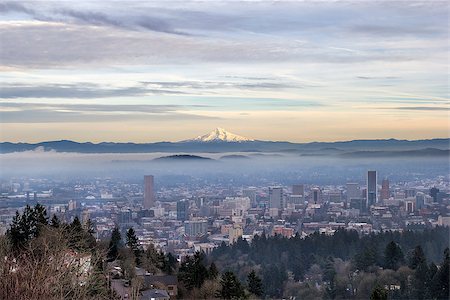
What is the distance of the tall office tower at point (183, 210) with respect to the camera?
17.3 m

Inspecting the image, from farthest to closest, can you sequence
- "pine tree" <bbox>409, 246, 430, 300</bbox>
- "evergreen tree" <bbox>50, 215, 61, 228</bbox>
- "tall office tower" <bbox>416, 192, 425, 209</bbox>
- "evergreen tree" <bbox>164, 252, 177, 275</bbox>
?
"tall office tower" <bbox>416, 192, 425, 209</bbox> → "evergreen tree" <bbox>164, 252, 177, 275</bbox> → "pine tree" <bbox>409, 246, 430, 300</bbox> → "evergreen tree" <bbox>50, 215, 61, 228</bbox>

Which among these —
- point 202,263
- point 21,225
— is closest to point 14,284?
point 21,225

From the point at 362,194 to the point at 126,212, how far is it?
234 inches

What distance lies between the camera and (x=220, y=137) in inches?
712

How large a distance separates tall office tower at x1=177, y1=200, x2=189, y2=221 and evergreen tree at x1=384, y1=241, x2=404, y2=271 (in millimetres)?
4809

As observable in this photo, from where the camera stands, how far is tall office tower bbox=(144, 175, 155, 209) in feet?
55.9

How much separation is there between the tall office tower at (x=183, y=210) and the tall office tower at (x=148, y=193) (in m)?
0.66

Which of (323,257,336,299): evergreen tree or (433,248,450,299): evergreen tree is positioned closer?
(433,248,450,299): evergreen tree

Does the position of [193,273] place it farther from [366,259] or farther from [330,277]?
[366,259]

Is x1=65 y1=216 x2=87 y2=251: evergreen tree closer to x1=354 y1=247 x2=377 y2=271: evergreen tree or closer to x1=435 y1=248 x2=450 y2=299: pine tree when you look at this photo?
x1=354 y1=247 x2=377 y2=271: evergreen tree

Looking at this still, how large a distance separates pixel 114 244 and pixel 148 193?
2899 mm

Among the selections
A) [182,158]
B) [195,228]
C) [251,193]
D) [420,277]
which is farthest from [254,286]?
[251,193]

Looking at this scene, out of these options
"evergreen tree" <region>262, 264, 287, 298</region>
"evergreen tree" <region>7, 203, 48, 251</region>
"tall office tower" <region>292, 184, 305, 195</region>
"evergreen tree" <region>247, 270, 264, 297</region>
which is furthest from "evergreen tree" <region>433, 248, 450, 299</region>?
"evergreen tree" <region>7, 203, 48, 251</region>

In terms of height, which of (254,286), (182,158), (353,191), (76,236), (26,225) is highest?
(182,158)
